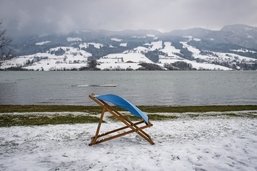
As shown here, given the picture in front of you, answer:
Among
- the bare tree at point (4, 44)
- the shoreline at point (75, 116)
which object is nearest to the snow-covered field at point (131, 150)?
the shoreline at point (75, 116)

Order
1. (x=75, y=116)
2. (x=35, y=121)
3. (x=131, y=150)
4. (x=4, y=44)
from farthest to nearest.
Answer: (x=4, y=44) → (x=75, y=116) → (x=35, y=121) → (x=131, y=150)

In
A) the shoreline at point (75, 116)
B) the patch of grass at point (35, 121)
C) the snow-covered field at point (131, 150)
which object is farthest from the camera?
the shoreline at point (75, 116)

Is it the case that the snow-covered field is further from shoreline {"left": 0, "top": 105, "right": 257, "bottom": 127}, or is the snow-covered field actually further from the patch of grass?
shoreline {"left": 0, "top": 105, "right": 257, "bottom": 127}

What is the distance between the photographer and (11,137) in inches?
566

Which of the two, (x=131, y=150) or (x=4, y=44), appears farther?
(x=4, y=44)

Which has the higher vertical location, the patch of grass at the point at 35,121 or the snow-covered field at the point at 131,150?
the snow-covered field at the point at 131,150

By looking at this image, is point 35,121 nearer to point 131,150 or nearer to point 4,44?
point 131,150

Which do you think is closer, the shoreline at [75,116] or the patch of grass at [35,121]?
the patch of grass at [35,121]

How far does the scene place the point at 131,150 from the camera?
1201 centimetres

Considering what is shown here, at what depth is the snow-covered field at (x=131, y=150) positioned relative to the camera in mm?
10188

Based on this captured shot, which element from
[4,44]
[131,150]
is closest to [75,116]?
[131,150]

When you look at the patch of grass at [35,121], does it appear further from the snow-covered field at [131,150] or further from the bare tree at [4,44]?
the bare tree at [4,44]

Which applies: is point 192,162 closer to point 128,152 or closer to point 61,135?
point 128,152

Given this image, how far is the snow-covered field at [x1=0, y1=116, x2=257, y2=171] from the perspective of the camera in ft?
33.4
